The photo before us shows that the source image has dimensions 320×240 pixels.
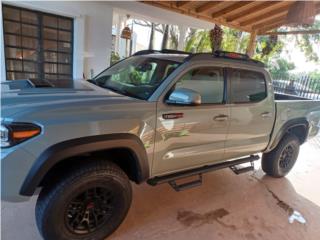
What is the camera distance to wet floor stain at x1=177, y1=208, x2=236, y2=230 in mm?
2934

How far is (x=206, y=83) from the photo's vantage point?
2996 mm

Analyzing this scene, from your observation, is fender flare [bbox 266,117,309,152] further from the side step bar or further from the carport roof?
the carport roof

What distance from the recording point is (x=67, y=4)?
18.5 ft

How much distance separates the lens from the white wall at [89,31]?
5.69 metres

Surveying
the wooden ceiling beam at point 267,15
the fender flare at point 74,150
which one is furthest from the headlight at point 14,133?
the wooden ceiling beam at point 267,15

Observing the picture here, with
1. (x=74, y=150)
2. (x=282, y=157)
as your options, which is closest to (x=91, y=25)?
(x=74, y=150)

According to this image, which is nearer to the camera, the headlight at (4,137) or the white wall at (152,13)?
the headlight at (4,137)

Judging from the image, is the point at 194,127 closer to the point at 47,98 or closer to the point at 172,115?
the point at 172,115

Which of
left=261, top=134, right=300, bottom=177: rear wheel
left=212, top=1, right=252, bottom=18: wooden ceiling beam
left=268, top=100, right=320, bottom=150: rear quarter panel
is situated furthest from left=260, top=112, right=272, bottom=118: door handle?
left=212, top=1, right=252, bottom=18: wooden ceiling beam

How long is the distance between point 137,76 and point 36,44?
3.67 metres

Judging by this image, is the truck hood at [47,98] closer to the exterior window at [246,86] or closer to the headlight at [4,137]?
the headlight at [4,137]

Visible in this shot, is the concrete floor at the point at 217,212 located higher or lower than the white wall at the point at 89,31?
lower

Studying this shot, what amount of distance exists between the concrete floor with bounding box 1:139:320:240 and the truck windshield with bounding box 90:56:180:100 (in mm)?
1425

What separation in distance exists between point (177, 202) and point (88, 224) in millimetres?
1280
